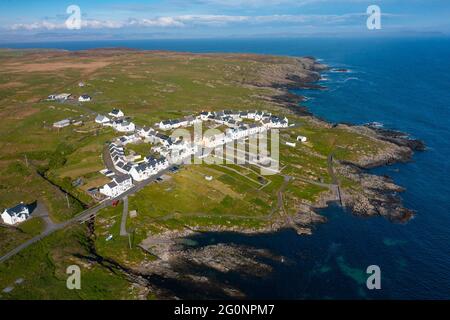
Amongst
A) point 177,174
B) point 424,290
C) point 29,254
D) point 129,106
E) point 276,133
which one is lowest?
point 424,290

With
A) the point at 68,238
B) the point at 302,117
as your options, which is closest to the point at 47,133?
the point at 68,238

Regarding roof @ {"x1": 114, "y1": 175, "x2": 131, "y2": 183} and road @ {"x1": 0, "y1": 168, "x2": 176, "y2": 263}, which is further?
roof @ {"x1": 114, "y1": 175, "x2": 131, "y2": 183}

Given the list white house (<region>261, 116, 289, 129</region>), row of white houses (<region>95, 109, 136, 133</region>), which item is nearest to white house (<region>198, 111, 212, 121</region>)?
white house (<region>261, 116, 289, 129</region>)

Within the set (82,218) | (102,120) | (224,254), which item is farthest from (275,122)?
(82,218)

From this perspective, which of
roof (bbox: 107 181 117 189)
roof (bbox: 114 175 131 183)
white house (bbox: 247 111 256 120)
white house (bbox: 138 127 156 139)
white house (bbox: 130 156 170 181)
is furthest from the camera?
white house (bbox: 247 111 256 120)

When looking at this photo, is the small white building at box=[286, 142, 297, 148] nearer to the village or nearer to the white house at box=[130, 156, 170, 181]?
the village

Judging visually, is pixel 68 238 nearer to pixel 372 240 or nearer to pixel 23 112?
pixel 372 240

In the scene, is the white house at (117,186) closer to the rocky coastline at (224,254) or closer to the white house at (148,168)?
the white house at (148,168)

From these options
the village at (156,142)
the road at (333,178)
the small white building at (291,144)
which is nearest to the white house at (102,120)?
the village at (156,142)

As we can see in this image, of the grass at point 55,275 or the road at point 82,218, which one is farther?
the road at point 82,218
